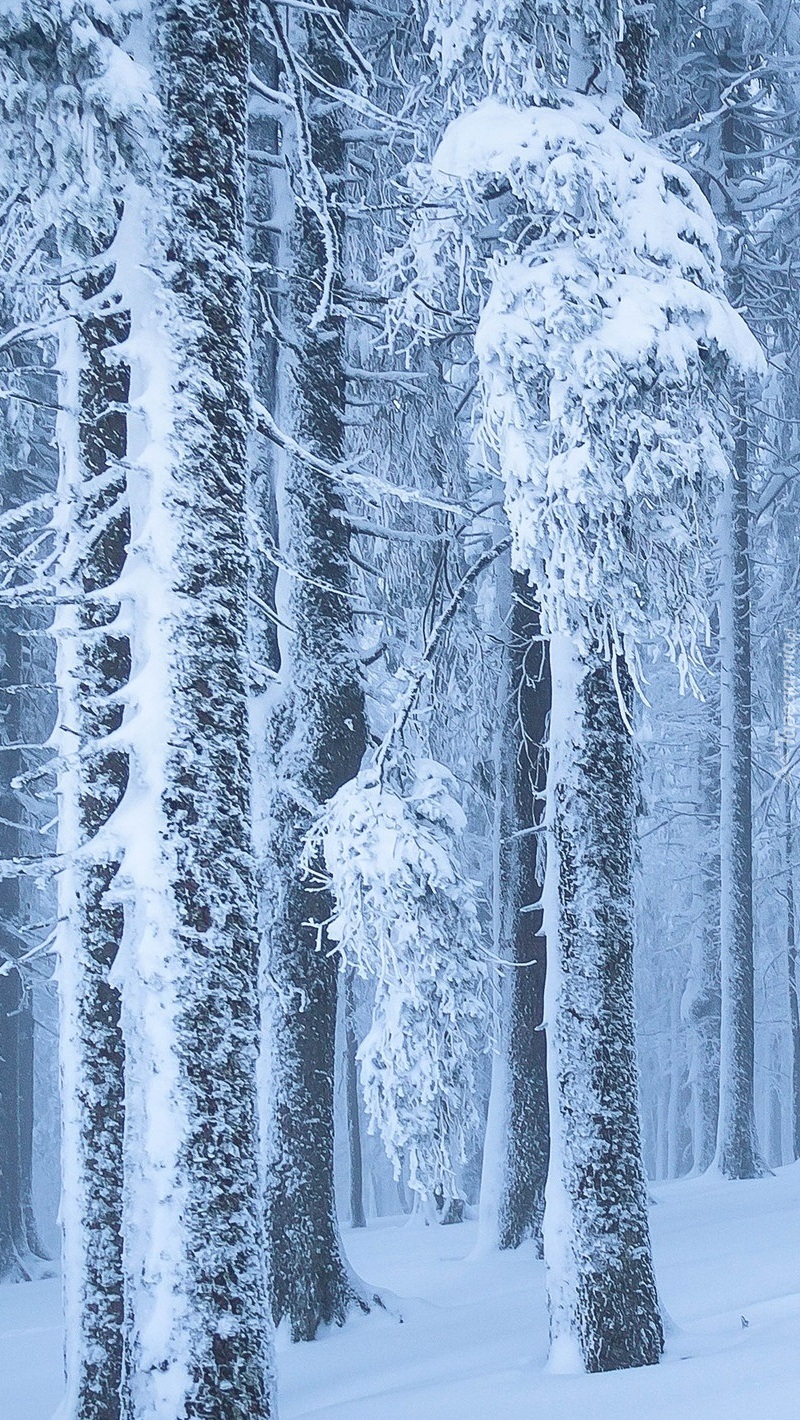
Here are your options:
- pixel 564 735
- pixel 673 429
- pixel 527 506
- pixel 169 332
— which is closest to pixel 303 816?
pixel 564 735

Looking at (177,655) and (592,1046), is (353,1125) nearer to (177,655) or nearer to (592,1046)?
(592,1046)

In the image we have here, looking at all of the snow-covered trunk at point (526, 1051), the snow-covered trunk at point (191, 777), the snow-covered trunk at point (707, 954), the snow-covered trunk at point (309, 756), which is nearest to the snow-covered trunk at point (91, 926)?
the snow-covered trunk at point (191, 777)

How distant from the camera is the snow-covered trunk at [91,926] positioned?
21.1 ft

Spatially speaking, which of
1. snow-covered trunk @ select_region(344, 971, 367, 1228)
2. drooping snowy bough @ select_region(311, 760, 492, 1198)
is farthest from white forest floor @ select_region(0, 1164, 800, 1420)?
snow-covered trunk @ select_region(344, 971, 367, 1228)

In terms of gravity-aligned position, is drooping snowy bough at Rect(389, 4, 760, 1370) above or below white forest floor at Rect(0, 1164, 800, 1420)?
above

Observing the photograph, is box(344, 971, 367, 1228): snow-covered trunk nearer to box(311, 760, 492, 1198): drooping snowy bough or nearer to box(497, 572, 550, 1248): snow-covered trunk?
box(497, 572, 550, 1248): snow-covered trunk

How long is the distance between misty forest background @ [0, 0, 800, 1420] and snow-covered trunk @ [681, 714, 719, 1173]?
34.9ft

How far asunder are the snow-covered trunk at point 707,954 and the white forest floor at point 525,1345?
341 inches

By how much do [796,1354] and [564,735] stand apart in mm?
3342

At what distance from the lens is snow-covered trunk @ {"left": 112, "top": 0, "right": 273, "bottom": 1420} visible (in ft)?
15.9

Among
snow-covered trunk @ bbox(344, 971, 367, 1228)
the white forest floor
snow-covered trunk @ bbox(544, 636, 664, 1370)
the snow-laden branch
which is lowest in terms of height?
snow-covered trunk @ bbox(344, 971, 367, 1228)

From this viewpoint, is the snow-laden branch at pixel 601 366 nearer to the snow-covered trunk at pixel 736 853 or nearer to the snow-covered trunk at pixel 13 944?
the snow-covered trunk at pixel 736 853

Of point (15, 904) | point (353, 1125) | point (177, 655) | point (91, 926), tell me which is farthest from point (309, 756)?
point (353, 1125)

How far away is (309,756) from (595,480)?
3780mm
